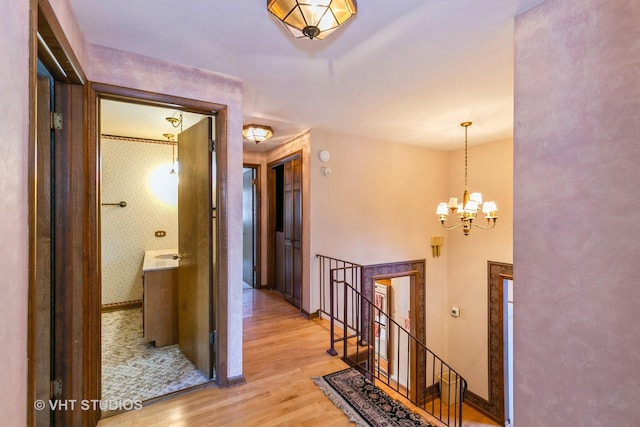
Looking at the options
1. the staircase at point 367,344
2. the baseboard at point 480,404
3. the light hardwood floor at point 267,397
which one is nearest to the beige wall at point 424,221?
the baseboard at point 480,404

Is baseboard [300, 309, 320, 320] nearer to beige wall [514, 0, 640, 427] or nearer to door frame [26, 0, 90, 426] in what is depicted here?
door frame [26, 0, 90, 426]

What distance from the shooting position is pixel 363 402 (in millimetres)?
2098

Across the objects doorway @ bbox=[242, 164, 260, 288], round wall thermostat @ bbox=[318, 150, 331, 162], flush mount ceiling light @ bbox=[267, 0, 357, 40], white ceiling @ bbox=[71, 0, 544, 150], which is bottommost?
doorway @ bbox=[242, 164, 260, 288]

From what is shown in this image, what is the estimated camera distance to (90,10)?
5.15ft

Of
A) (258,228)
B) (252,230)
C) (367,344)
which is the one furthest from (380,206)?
(252,230)

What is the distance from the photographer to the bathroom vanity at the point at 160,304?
110 inches

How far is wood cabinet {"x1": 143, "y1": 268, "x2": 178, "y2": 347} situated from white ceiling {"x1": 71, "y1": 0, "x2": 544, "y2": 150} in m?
1.94

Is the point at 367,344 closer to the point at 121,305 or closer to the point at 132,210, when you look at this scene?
the point at 121,305

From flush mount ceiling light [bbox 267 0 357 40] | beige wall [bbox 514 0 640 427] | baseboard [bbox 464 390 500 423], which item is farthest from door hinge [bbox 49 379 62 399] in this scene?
baseboard [bbox 464 390 500 423]

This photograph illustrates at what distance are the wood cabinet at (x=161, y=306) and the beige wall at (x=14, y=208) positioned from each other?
1981 millimetres

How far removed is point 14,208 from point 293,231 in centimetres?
351

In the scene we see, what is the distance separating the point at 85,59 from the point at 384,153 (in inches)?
147

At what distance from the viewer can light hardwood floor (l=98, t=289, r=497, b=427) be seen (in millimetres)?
1897

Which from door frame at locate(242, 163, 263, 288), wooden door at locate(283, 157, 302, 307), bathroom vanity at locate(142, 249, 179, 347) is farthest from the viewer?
door frame at locate(242, 163, 263, 288)
